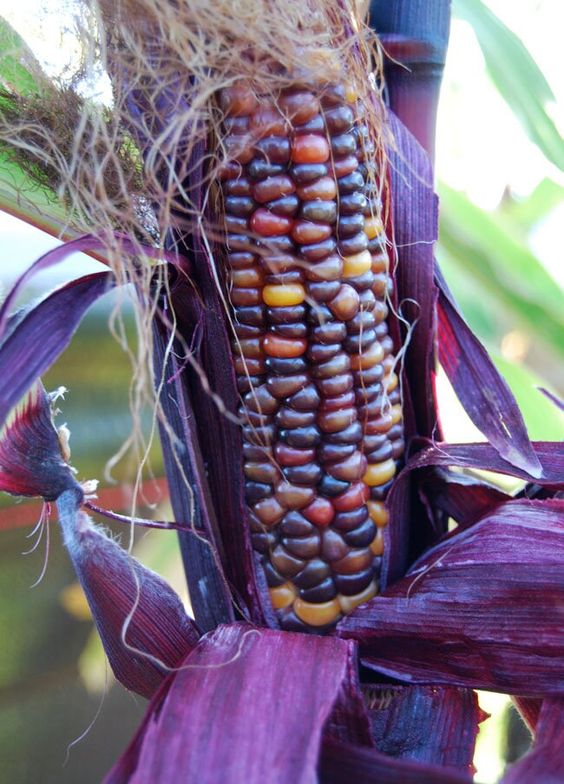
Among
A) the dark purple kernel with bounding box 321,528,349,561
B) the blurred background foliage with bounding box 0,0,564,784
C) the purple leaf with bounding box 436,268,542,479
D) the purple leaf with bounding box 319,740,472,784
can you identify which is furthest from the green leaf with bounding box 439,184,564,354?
the purple leaf with bounding box 319,740,472,784

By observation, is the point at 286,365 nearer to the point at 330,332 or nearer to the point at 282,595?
the point at 330,332

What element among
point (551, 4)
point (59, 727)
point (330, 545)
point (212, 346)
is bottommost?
point (59, 727)

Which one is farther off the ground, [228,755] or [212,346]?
[212,346]

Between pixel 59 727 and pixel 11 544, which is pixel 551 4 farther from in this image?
pixel 59 727

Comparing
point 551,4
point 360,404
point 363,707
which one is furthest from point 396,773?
point 551,4


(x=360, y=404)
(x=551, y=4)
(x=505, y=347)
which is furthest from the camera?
(x=551, y=4)

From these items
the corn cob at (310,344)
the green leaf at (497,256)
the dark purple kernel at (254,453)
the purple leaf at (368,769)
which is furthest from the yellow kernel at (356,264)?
the green leaf at (497,256)

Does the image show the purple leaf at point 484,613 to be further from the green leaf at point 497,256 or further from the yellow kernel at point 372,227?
the green leaf at point 497,256

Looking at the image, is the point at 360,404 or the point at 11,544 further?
the point at 11,544
